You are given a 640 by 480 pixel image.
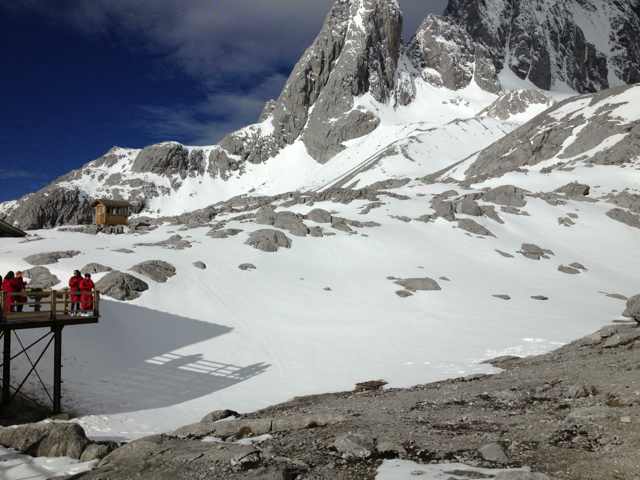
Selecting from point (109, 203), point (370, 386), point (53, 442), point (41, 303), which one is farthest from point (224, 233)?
point (53, 442)

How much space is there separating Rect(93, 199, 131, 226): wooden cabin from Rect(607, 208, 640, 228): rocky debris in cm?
6466

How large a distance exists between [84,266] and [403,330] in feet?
71.3

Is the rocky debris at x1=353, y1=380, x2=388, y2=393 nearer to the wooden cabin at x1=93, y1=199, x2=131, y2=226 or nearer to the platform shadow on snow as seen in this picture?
the platform shadow on snow

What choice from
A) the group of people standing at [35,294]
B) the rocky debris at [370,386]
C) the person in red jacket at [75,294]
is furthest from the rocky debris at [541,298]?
the person in red jacket at [75,294]

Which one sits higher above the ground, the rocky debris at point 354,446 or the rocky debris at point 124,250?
the rocky debris at point 124,250

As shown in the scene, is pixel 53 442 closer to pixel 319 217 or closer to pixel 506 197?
pixel 319 217

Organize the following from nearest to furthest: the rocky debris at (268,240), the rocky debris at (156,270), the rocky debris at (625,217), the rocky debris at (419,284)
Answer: the rocky debris at (156,270) < the rocky debris at (419,284) < the rocky debris at (268,240) < the rocky debris at (625,217)

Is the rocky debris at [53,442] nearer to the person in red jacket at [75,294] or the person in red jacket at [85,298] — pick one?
the person in red jacket at [75,294]

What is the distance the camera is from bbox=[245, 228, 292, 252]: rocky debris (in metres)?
42.9

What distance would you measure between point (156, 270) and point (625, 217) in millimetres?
60675

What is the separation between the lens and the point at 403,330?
29.4 metres

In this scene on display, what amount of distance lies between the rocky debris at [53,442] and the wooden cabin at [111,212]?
173 ft

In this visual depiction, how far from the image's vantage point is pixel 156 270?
3388 centimetres

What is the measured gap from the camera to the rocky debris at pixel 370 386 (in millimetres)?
18905
